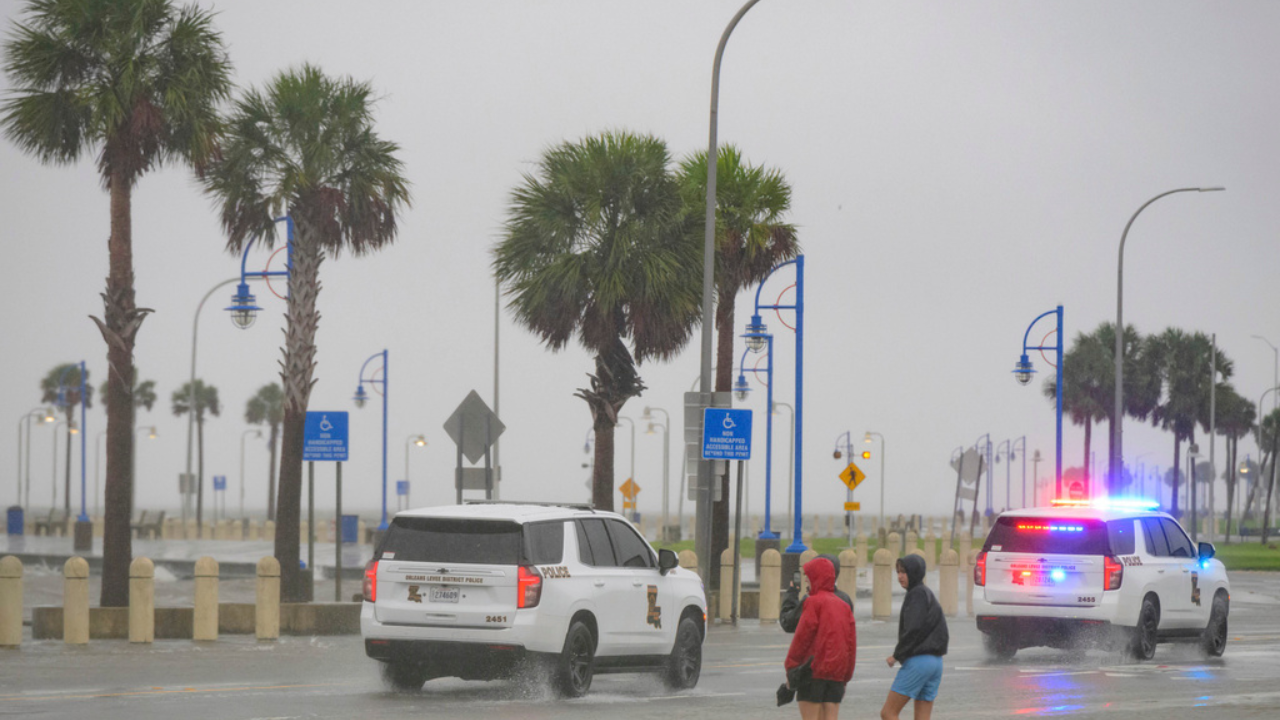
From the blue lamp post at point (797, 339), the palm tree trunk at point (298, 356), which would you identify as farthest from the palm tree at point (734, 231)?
the palm tree trunk at point (298, 356)

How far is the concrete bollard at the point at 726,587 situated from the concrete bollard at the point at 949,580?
3532mm

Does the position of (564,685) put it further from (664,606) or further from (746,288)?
(746,288)

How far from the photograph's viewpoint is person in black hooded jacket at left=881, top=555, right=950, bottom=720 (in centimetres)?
1003

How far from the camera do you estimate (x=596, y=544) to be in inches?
590

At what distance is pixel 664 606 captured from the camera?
1552 cm

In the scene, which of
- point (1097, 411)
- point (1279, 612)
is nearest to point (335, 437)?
point (1279, 612)

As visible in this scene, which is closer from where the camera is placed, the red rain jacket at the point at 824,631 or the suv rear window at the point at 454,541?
the red rain jacket at the point at 824,631

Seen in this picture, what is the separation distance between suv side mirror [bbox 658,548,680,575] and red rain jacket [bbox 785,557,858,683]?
5287 millimetres

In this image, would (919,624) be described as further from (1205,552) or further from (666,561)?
(1205,552)

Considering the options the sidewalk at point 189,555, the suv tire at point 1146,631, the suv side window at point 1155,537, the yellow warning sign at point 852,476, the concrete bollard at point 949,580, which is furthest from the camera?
the sidewalk at point 189,555

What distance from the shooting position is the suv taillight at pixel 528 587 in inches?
543

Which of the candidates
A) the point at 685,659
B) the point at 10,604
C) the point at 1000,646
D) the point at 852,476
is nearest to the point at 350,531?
the point at 852,476

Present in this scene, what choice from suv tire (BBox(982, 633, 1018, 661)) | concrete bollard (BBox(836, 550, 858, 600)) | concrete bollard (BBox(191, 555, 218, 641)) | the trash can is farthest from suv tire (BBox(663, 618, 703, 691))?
the trash can

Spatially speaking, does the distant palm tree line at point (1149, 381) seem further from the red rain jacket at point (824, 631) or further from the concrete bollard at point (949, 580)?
the red rain jacket at point (824, 631)
